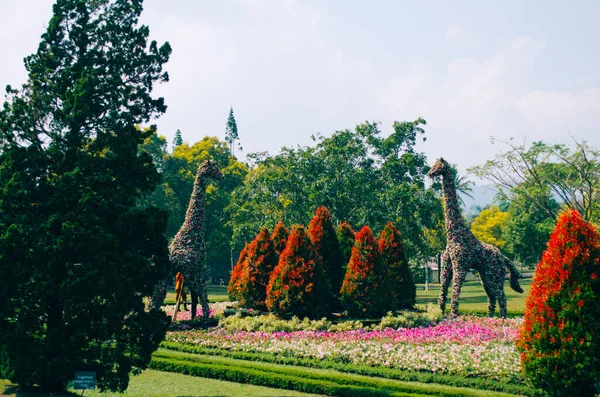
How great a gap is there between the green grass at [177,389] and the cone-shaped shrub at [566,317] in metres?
4.73

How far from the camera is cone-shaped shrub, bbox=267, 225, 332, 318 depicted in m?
18.9

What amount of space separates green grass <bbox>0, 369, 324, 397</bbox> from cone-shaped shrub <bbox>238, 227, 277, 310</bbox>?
8.68m

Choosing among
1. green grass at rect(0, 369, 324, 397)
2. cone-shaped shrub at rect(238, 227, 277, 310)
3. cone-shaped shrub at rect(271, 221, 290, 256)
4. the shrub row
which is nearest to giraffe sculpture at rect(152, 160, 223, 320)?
cone-shaped shrub at rect(238, 227, 277, 310)

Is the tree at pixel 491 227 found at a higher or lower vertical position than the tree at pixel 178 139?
lower

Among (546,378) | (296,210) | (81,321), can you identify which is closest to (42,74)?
(81,321)

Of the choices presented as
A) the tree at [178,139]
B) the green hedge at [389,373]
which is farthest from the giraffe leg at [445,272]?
the tree at [178,139]

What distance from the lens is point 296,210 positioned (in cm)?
3441

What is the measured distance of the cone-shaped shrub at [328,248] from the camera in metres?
22.1

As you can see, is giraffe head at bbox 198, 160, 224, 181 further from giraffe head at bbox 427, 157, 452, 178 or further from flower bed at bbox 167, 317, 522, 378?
giraffe head at bbox 427, 157, 452, 178

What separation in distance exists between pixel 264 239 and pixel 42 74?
12385 millimetres

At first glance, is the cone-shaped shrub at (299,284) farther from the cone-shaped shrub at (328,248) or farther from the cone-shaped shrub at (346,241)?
the cone-shaped shrub at (346,241)

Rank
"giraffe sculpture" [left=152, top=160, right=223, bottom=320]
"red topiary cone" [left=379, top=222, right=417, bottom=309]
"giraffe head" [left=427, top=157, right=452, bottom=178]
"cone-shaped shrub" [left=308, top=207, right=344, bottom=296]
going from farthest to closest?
"red topiary cone" [left=379, top=222, right=417, bottom=309]
"cone-shaped shrub" [left=308, top=207, right=344, bottom=296]
"giraffe head" [left=427, top=157, right=452, bottom=178]
"giraffe sculpture" [left=152, top=160, right=223, bottom=320]

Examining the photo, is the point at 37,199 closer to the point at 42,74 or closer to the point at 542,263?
the point at 42,74

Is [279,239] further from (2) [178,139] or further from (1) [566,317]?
(2) [178,139]
